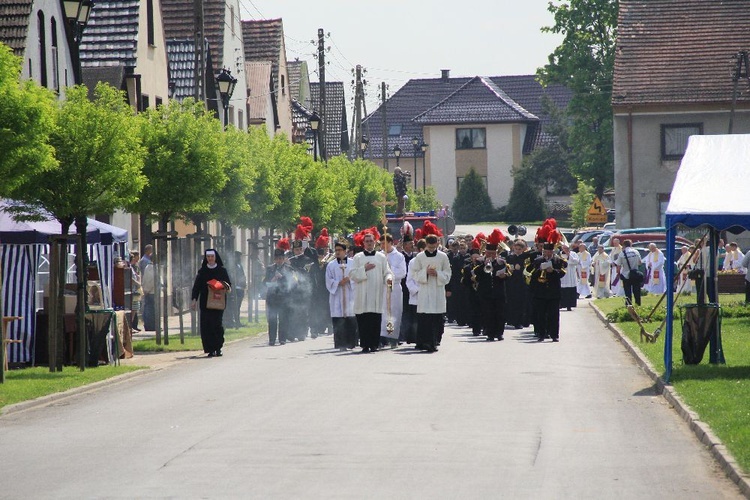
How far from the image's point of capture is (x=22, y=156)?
17.0 metres

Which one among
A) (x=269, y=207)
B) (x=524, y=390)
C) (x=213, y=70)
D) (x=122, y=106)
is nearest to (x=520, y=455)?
(x=524, y=390)

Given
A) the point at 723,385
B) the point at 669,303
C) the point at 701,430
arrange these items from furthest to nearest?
the point at 669,303 < the point at 723,385 < the point at 701,430

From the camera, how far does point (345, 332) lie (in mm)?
24188

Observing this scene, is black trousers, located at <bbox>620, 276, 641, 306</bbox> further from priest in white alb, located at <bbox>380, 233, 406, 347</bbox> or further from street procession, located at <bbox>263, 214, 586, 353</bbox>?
priest in white alb, located at <bbox>380, 233, 406, 347</bbox>

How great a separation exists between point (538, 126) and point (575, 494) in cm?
9866

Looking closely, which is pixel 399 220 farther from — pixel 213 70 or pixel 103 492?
pixel 103 492

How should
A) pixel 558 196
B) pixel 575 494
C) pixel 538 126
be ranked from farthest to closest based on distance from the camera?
pixel 538 126, pixel 558 196, pixel 575 494

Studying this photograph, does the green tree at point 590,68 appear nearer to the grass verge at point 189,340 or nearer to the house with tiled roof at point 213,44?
the house with tiled roof at point 213,44

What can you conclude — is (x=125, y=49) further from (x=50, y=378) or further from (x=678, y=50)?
(x=678, y=50)

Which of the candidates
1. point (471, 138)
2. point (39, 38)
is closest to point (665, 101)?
point (39, 38)

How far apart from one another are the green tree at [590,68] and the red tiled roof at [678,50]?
3.67 metres

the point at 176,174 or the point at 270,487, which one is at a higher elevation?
the point at 176,174

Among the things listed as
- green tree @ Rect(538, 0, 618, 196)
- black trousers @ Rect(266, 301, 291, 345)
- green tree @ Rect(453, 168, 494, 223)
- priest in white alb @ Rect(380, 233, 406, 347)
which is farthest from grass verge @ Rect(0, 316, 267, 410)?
green tree @ Rect(453, 168, 494, 223)

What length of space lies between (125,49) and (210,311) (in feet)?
58.7
